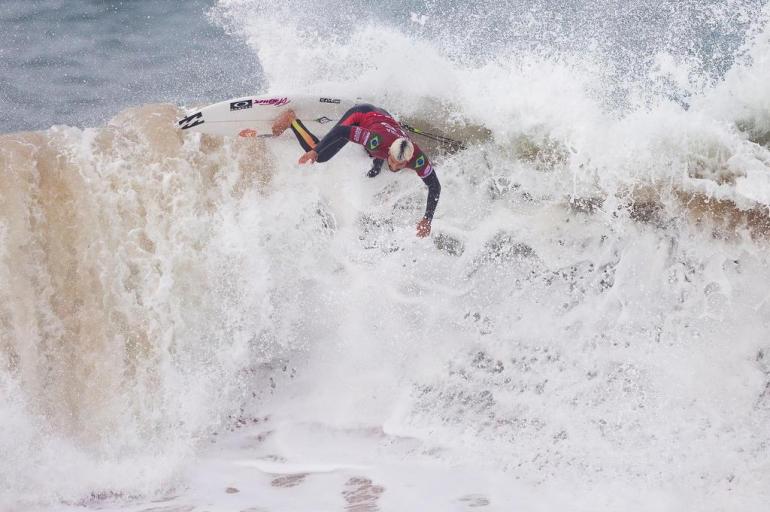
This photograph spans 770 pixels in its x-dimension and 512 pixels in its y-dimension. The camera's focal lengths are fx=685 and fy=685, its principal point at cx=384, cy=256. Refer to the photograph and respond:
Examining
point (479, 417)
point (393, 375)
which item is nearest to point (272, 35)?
point (393, 375)

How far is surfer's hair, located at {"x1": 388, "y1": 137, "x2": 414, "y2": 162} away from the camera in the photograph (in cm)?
529

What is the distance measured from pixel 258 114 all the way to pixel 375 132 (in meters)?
1.24

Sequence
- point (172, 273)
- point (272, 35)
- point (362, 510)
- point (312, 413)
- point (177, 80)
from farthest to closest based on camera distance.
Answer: point (177, 80) < point (272, 35) < point (312, 413) < point (172, 273) < point (362, 510)

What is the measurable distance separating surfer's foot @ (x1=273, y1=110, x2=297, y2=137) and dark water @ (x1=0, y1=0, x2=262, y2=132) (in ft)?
6.37

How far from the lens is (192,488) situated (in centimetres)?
566

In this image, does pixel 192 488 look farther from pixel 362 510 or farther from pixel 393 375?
pixel 393 375

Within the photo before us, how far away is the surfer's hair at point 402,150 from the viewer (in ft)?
17.3

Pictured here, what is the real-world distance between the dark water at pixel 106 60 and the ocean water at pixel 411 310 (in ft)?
6.66

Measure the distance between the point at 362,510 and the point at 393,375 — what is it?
121 cm

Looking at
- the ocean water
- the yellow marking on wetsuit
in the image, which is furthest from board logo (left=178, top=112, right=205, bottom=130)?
the yellow marking on wetsuit

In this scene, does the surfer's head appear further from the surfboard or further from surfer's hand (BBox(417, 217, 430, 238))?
the surfboard

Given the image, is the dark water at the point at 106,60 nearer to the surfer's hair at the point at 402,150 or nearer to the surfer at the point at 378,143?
the surfer at the point at 378,143

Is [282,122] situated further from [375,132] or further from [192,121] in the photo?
[375,132]

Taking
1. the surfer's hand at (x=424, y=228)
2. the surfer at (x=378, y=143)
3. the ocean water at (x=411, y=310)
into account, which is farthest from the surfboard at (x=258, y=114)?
the surfer's hand at (x=424, y=228)
